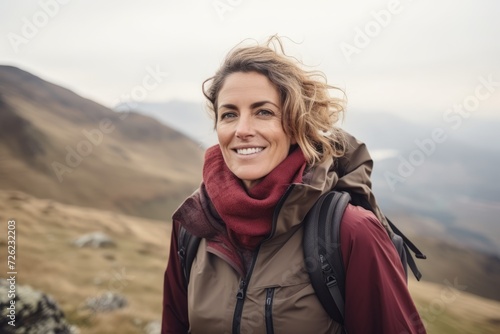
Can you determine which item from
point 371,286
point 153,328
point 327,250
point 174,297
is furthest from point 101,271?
point 371,286

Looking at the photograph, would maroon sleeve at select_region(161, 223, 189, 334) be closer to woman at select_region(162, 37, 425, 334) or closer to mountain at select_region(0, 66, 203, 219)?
woman at select_region(162, 37, 425, 334)

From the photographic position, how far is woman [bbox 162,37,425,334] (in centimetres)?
188

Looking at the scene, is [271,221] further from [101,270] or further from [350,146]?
[101,270]

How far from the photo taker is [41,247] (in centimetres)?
623

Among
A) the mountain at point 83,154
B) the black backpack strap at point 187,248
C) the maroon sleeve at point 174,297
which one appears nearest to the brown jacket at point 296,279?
the black backpack strap at point 187,248

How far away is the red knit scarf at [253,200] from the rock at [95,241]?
5.26 m

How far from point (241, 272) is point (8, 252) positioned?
16.7 feet

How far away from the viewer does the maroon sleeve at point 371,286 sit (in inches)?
72.0

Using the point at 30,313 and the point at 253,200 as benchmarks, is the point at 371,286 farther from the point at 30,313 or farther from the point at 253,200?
the point at 30,313

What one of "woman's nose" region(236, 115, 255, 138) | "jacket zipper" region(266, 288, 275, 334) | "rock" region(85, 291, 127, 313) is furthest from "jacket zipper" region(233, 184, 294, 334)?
"rock" region(85, 291, 127, 313)

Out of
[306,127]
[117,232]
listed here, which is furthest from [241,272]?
[117,232]

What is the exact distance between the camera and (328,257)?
1.90m

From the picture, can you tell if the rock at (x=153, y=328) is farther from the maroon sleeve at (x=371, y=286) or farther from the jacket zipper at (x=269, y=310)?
the maroon sleeve at (x=371, y=286)

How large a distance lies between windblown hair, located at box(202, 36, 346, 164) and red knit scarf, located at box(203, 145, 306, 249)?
14cm
